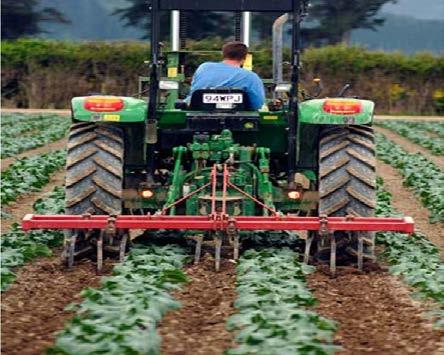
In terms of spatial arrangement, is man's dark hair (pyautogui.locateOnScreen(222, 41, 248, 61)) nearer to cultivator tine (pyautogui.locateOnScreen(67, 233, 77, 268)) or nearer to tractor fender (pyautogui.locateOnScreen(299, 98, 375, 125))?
tractor fender (pyautogui.locateOnScreen(299, 98, 375, 125))

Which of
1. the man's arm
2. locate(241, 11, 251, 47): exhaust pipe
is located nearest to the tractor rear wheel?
the man's arm

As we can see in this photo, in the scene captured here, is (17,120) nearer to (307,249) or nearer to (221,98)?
(221,98)

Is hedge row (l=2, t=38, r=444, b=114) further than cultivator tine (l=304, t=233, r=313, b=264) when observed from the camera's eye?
Yes

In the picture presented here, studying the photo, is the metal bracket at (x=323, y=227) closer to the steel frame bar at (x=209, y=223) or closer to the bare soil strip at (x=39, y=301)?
the steel frame bar at (x=209, y=223)

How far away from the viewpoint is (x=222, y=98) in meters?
8.77

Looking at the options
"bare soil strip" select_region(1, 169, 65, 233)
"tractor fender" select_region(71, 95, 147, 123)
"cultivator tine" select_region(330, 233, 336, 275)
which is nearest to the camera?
"cultivator tine" select_region(330, 233, 336, 275)

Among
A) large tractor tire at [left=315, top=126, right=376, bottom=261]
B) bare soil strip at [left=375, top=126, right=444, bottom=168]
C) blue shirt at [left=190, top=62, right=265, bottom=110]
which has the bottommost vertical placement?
bare soil strip at [left=375, top=126, right=444, bottom=168]

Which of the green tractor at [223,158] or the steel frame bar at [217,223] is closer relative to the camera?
the steel frame bar at [217,223]

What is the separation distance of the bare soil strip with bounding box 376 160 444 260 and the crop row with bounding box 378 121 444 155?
185 inches

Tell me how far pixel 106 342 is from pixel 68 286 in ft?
7.03

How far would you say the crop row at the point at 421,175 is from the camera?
12711 mm

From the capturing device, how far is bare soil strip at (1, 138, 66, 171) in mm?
18737

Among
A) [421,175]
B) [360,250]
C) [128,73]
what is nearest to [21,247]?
[360,250]

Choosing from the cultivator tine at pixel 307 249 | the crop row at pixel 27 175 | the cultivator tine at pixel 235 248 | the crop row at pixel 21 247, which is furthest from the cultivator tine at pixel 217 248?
the crop row at pixel 27 175
